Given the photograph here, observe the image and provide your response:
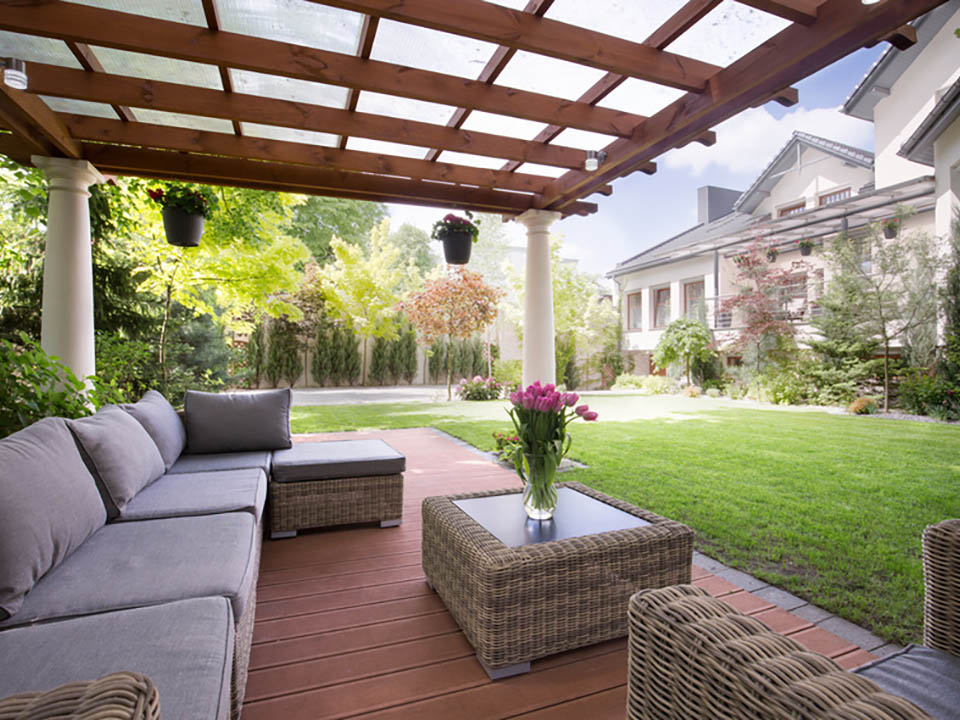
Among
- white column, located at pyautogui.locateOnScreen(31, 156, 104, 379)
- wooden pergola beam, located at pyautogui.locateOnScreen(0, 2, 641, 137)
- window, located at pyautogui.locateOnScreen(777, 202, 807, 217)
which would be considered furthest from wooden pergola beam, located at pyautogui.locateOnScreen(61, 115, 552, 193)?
window, located at pyautogui.locateOnScreen(777, 202, 807, 217)

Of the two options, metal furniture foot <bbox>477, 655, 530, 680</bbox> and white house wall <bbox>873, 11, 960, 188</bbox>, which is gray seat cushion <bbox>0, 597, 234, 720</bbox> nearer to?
metal furniture foot <bbox>477, 655, 530, 680</bbox>

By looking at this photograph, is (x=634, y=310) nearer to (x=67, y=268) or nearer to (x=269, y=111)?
(x=269, y=111)

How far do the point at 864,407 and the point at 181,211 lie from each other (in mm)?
9761

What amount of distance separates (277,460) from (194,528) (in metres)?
1.20

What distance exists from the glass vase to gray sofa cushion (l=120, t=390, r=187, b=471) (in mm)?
2065

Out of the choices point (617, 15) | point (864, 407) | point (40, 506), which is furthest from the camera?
point (864, 407)

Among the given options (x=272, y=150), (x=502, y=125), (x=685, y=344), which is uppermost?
(x=502, y=125)

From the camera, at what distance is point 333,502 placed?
315cm

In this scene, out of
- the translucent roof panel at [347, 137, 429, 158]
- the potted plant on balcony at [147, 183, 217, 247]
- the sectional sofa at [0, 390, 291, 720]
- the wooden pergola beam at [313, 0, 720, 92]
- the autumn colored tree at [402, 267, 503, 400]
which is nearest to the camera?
the sectional sofa at [0, 390, 291, 720]

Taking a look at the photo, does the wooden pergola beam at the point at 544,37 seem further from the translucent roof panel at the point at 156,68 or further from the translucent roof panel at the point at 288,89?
the translucent roof panel at the point at 156,68

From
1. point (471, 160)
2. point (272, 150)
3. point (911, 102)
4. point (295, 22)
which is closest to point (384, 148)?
point (471, 160)

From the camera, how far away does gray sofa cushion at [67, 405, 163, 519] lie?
6.86 ft

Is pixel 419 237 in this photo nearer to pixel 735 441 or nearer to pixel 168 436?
pixel 735 441

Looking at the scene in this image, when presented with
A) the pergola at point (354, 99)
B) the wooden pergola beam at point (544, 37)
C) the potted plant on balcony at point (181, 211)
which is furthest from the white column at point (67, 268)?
the wooden pergola beam at point (544, 37)
